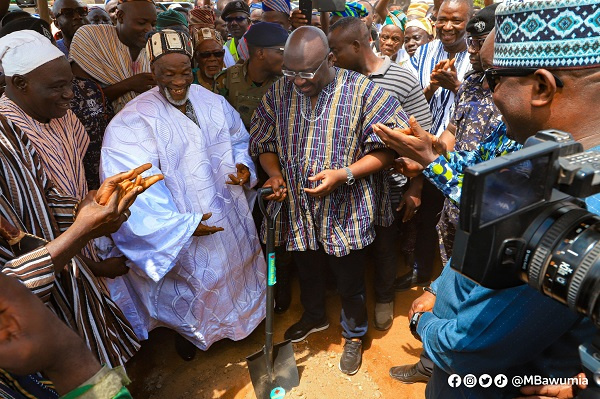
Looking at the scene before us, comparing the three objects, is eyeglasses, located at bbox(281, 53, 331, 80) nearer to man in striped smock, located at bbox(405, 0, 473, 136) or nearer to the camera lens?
man in striped smock, located at bbox(405, 0, 473, 136)

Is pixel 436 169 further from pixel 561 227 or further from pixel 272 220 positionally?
pixel 272 220

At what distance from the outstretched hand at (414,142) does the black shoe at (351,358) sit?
70.7 inches

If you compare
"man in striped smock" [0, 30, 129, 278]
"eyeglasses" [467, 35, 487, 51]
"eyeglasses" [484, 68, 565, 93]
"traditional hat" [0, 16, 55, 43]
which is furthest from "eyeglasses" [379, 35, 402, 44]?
"eyeglasses" [484, 68, 565, 93]

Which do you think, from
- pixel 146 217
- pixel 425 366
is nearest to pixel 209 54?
pixel 146 217

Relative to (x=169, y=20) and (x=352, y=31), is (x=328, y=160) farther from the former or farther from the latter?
(x=169, y=20)

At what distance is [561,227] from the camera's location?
91cm

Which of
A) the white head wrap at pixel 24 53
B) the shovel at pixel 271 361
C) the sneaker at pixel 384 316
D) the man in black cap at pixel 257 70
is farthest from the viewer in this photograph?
the man in black cap at pixel 257 70

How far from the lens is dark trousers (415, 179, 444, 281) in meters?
3.65

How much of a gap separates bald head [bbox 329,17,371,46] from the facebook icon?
262 cm

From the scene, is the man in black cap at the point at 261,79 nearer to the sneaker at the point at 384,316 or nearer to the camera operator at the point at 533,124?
the sneaker at the point at 384,316

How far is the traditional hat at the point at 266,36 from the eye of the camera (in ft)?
11.8

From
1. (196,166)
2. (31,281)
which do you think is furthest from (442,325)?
(196,166)

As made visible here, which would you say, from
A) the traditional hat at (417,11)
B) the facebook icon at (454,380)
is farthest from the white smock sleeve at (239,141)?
the traditional hat at (417,11)

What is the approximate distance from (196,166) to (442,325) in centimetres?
189
